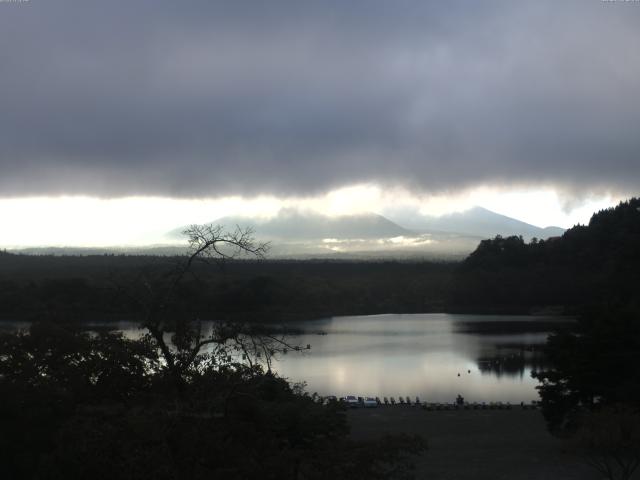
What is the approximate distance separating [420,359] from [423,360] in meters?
0.39

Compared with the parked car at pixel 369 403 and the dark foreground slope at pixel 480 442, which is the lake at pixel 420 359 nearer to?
the parked car at pixel 369 403

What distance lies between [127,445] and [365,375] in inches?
1066

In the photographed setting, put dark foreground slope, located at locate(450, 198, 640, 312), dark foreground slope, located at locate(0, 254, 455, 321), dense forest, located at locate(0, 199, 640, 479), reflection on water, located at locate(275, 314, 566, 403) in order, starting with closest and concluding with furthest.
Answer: dense forest, located at locate(0, 199, 640, 479) < reflection on water, located at locate(275, 314, 566, 403) < dark foreground slope, located at locate(0, 254, 455, 321) < dark foreground slope, located at locate(450, 198, 640, 312)

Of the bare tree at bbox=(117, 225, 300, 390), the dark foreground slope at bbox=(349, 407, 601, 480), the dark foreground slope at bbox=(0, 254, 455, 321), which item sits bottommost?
the dark foreground slope at bbox=(349, 407, 601, 480)

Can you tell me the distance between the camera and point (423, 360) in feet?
122

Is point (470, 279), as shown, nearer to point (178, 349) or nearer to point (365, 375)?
point (365, 375)

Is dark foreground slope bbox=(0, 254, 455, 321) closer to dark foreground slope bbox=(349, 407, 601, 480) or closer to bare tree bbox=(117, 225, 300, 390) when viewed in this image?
dark foreground slope bbox=(349, 407, 601, 480)

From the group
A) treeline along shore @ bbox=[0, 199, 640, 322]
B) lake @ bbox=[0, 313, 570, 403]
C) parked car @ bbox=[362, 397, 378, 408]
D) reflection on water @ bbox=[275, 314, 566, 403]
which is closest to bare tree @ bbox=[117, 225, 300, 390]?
lake @ bbox=[0, 313, 570, 403]

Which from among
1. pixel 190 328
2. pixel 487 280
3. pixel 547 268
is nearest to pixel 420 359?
pixel 190 328

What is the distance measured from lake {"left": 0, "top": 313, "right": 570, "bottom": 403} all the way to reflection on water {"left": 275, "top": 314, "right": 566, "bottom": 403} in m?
0.04

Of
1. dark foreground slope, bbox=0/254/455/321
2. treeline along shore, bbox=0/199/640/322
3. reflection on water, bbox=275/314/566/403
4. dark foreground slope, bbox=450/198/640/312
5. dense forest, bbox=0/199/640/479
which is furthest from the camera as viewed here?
dark foreground slope, bbox=450/198/640/312

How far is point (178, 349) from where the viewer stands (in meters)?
7.26

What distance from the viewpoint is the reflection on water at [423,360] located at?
94.8 feet

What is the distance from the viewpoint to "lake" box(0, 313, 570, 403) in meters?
28.8
